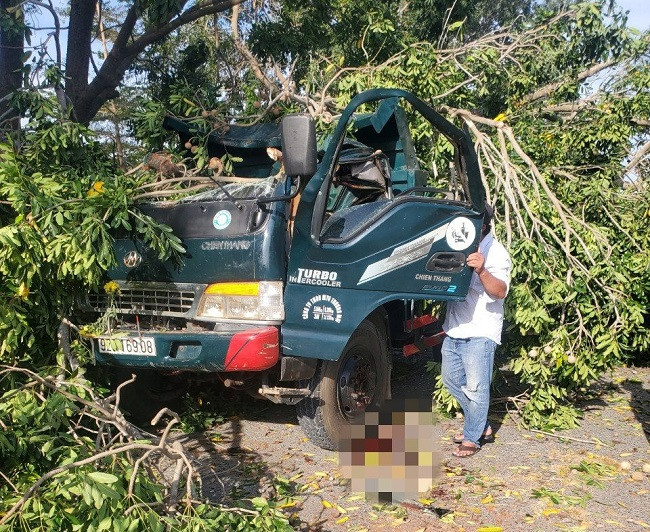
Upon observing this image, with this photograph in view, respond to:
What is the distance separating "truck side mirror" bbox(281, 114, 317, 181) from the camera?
145 inches

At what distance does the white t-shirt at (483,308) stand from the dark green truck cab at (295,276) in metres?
0.13

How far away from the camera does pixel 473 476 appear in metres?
4.24

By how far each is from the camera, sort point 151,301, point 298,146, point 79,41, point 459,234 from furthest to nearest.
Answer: point 79,41 → point 459,234 → point 151,301 → point 298,146

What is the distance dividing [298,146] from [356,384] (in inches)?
72.9

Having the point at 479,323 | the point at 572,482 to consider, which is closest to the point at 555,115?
the point at 479,323

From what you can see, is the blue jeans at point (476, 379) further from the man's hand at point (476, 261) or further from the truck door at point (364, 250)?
the man's hand at point (476, 261)

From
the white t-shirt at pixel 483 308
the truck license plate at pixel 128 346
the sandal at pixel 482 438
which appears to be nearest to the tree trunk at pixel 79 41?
the truck license plate at pixel 128 346

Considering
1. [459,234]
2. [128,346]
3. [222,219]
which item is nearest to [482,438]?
[459,234]

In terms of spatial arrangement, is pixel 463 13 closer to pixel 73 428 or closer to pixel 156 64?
pixel 156 64

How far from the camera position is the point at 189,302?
13.9 feet

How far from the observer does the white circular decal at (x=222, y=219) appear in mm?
4074

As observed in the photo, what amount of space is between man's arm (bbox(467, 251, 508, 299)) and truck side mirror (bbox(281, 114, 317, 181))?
1296 millimetres

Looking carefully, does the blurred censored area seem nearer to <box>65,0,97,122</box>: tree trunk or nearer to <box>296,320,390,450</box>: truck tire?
<box>296,320,390,450</box>: truck tire

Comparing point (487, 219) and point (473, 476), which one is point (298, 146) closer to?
point (487, 219)
